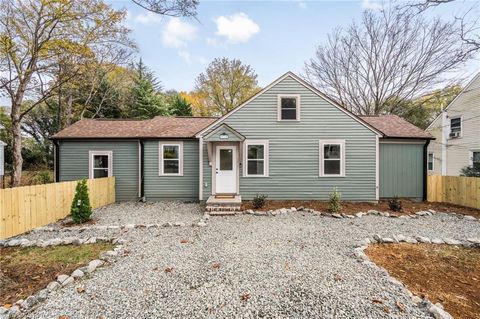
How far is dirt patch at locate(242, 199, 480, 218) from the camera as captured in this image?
8.57 meters

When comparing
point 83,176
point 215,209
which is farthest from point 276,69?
Answer: point 83,176

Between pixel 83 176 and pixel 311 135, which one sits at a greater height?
pixel 311 135

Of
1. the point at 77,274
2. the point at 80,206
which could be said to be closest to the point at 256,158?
the point at 80,206

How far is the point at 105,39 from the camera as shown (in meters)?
14.1

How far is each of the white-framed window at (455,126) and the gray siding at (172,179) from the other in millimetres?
16007

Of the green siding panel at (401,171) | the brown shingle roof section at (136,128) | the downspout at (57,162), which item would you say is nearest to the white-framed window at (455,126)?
the green siding panel at (401,171)

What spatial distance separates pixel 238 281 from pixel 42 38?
15.0m

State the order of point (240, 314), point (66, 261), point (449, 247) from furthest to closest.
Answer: point (449, 247) < point (66, 261) < point (240, 314)

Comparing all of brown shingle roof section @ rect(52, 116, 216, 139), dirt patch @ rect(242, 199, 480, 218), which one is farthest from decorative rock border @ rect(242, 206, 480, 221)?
brown shingle roof section @ rect(52, 116, 216, 139)

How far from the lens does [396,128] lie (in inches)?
435

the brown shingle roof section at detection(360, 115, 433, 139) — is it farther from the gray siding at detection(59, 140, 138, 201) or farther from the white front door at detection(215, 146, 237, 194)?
the gray siding at detection(59, 140, 138, 201)

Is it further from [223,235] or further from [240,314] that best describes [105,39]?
[240,314]

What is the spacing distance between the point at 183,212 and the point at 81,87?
16.6 m

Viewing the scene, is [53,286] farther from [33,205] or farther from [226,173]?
[226,173]
